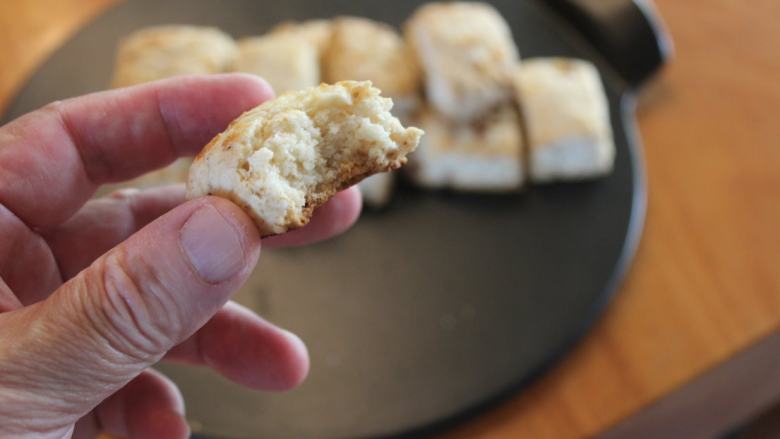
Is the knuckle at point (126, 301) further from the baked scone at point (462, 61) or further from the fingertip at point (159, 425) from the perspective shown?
the baked scone at point (462, 61)

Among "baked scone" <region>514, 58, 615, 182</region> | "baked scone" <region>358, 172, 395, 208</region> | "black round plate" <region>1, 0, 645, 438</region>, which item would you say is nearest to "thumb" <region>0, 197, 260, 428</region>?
"black round plate" <region>1, 0, 645, 438</region>

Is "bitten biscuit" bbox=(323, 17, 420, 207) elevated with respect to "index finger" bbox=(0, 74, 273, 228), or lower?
lower

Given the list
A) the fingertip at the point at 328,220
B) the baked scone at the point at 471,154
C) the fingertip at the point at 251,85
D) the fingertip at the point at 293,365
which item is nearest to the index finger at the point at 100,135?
the fingertip at the point at 251,85

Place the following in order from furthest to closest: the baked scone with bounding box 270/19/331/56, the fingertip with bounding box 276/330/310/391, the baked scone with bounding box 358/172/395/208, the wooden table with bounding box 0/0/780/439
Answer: the baked scone with bounding box 270/19/331/56, the baked scone with bounding box 358/172/395/208, the wooden table with bounding box 0/0/780/439, the fingertip with bounding box 276/330/310/391

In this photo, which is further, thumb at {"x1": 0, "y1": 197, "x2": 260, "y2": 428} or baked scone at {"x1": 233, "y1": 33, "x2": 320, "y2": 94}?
baked scone at {"x1": 233, "y1": 33, "x2": 320, "y2": 94}

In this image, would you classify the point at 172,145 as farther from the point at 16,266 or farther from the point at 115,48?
the point at 115,48

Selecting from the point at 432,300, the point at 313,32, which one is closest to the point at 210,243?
the point at 432,300

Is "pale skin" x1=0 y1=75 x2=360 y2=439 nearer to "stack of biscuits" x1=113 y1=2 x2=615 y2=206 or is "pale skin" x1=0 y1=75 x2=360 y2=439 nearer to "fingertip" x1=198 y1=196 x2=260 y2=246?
"fingertip" x1=198 y1=196 x2=260 y2=246
